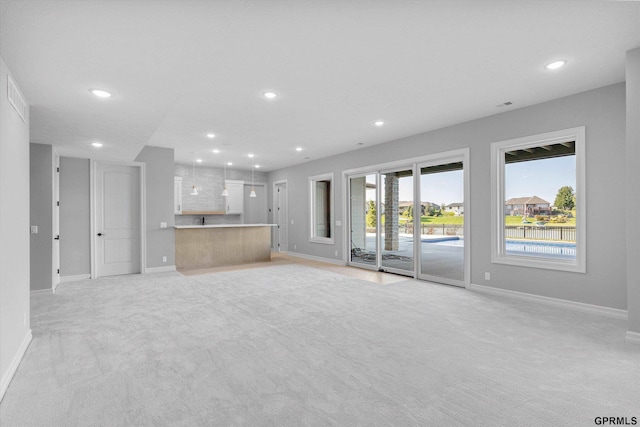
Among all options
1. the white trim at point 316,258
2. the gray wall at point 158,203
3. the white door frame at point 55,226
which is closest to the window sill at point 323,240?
the white trim at point 316,258

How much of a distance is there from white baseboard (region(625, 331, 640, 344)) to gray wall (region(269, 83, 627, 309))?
90cm

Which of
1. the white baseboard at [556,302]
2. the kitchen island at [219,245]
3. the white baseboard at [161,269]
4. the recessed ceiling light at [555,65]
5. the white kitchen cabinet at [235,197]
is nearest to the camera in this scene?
the recessed ceiling light at [555,65]

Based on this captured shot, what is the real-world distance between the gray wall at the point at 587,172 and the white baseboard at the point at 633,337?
0.90 meters

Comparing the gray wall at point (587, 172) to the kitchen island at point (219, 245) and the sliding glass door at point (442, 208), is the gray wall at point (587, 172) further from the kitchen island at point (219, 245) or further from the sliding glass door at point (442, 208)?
the kitchen island at point (219, 245)

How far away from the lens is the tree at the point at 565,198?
14.3 feet

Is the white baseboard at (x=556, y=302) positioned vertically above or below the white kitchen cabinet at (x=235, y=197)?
below

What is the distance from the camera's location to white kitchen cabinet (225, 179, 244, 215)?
Result: 1042cm

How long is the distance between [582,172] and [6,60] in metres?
6.07

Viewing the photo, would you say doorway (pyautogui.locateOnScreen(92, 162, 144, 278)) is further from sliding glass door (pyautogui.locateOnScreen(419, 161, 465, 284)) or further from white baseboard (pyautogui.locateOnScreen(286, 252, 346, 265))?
sliding glass door (pyautogui.locateOnScreen(419, 161, 465, 284))

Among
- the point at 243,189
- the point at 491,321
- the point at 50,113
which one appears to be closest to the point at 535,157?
the point at 491,321

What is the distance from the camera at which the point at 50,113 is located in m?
3.72

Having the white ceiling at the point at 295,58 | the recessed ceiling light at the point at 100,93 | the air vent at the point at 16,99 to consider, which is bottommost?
the air vent at the point at 16,99

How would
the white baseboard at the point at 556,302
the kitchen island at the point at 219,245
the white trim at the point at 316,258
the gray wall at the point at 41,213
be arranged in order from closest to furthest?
the white baseboard at the point at 556,302, the gray wall at the point at 41,213, the kitchen island at the point at 219,245, the white trim at the point at 316,258

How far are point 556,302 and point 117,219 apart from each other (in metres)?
7.87
